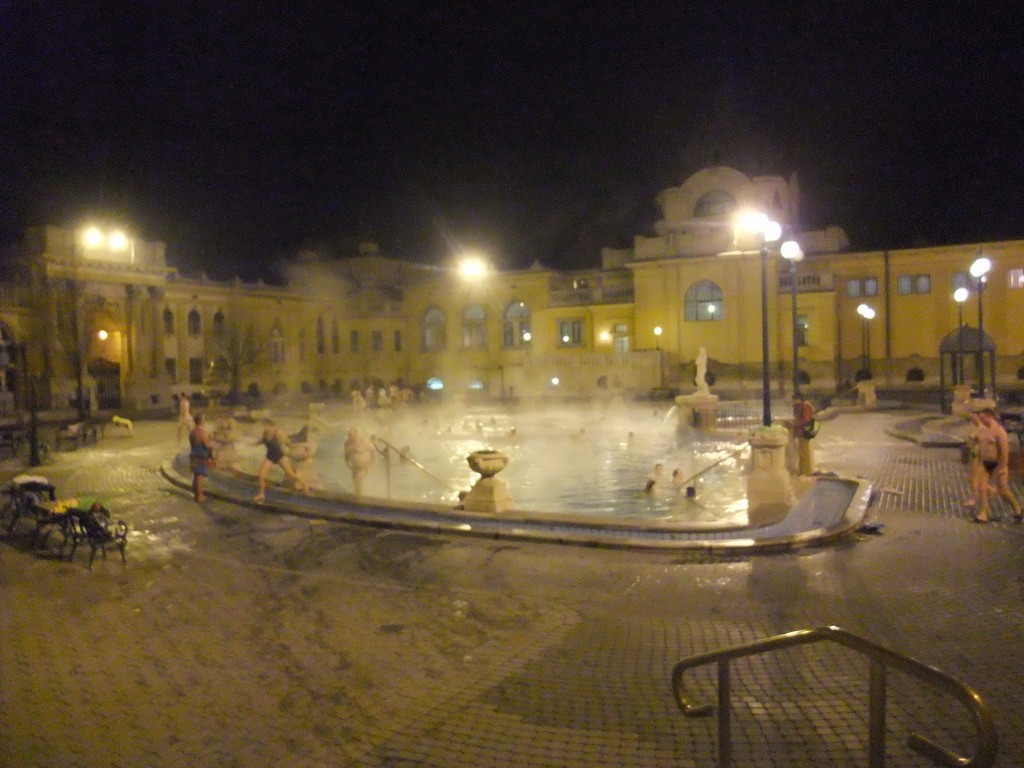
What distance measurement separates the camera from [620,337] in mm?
52344

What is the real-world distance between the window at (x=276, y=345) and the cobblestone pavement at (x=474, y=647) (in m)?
47.2

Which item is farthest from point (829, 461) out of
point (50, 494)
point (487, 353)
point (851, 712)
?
point (487, 353)

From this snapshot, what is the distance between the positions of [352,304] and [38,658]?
5754 cm

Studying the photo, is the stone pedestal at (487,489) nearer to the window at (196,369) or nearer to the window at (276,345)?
the window at (196,369)

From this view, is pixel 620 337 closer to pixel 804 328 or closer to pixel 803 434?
pixel 804 328

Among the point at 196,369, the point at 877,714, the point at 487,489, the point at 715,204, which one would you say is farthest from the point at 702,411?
the point at 196,369

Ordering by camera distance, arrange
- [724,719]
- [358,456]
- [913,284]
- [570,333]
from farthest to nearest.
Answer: [570,333] < [913,284] < [358,456] < [724,719]

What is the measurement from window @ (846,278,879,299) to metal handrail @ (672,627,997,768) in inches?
1801

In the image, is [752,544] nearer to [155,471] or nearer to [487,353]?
[155,471]

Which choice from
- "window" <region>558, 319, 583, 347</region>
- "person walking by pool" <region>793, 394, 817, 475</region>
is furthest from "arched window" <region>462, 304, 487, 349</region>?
→ "person walking by pool" <region>793, 394, 817, 475</region>

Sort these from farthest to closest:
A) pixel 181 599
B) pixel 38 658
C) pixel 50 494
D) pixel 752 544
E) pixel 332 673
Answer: pixel 50 494
pixel 752 544
pixel 181 599
pixel 38 658
pixel 332 673

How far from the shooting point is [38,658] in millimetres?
7219

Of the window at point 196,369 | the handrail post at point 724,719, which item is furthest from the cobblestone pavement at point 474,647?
the window at point 196,369

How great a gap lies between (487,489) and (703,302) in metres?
38.4
